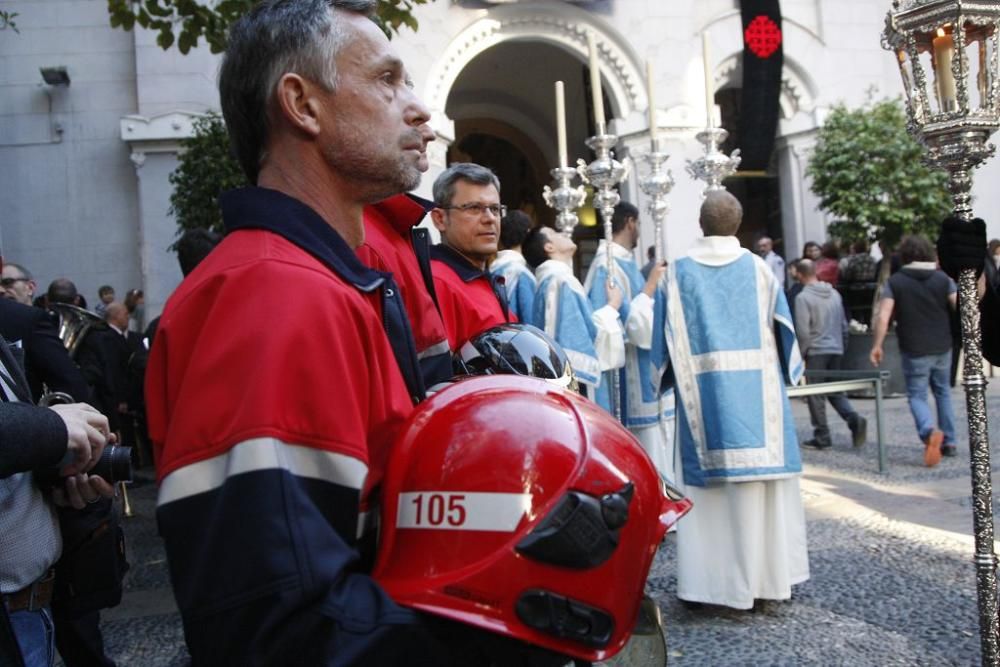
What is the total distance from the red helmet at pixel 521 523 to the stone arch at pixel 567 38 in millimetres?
14119

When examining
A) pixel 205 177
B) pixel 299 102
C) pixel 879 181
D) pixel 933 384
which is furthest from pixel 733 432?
pixel 879 181

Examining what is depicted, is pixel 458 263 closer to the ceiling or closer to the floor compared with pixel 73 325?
closer to the floor

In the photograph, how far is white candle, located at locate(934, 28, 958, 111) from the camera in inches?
127

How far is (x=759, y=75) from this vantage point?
15.3 metres

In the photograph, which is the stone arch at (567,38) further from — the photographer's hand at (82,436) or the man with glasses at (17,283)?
the photographer's hand at (82,436)

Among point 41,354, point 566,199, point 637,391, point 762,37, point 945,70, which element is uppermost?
point 762,37

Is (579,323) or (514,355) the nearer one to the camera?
(514,355)

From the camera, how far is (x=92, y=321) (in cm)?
852

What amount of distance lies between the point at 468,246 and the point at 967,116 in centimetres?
188

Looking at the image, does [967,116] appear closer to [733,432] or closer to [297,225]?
[733,432]

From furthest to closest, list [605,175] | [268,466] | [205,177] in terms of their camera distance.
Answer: [205,177]
[605,175]
[268,466]

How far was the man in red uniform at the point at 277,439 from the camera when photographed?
114 cm

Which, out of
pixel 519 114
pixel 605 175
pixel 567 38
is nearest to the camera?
pixel 605 175

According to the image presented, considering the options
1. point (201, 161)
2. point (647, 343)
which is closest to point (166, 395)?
point (647, 343)
